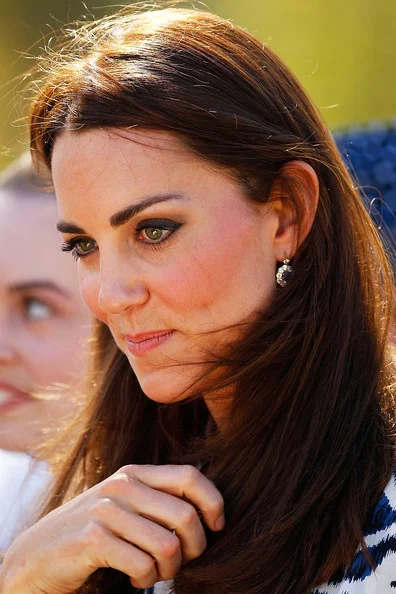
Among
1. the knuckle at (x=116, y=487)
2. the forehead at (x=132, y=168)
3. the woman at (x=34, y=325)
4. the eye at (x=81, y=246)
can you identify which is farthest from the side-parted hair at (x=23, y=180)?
the knuckle at (x=116, y=487)

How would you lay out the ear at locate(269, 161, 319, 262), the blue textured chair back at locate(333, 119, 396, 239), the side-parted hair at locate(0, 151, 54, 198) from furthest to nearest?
the side-parted hair at locate(0, 151, 54, 198) → the blue textured chair back at locate(333, 119, 396, 239) → the ear at locate(269, 161, 319, 262)

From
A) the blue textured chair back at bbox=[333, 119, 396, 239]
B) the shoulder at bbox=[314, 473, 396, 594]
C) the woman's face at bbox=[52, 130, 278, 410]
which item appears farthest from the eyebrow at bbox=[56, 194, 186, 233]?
the blue textured chair back at bbox=[333, 119, 396, 239]

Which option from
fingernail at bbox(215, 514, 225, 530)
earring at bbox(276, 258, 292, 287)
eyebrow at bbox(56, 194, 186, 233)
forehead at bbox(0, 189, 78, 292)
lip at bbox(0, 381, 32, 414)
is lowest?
lip at bbox(0, 381, 32, 414)

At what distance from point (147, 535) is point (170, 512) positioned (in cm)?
6

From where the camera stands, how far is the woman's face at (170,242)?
2.06 meters

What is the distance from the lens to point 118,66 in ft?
7.06

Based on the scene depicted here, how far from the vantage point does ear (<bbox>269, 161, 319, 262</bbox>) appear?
2.18 metres

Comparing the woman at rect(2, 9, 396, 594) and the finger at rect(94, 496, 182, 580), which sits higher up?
the woman at rect(2, 9, 396, 594)

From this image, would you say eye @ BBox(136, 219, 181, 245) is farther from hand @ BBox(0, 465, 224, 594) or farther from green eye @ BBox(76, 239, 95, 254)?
hand @ BBox(0, 465, 224, 594)

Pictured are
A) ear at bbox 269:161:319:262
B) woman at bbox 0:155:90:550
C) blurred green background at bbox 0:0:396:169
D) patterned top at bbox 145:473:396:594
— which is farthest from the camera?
blurred green background at bbox 0:0:396:169

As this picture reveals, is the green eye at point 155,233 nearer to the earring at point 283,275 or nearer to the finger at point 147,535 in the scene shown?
the earring at point 283,275

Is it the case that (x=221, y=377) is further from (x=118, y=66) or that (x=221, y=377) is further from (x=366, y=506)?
(x=118, y=66)

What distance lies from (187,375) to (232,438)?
0.57 feet

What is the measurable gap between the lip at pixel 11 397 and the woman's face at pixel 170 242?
1646 millimetres
